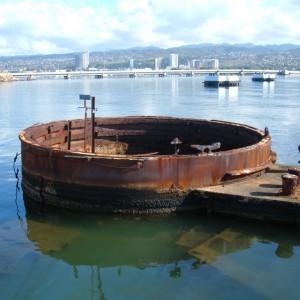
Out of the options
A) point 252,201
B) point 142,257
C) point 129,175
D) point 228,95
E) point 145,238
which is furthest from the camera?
point 228,95

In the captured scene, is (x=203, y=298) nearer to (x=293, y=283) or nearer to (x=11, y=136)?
(x=293, y=283)

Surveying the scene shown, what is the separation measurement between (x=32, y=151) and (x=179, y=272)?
5.26 metres

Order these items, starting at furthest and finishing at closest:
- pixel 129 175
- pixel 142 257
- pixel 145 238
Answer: pixel 129 175 → pixel 145 238 → pixel 142 257

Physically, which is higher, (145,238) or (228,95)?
(228,95)

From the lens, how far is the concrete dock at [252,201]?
9242mm

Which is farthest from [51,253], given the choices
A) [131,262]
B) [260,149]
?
[260,149]

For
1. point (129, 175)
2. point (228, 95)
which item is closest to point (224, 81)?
point (228, 95)

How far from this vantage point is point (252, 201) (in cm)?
943

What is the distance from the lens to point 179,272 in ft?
25.7

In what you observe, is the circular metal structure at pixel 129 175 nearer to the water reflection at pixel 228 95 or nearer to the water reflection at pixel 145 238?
the water reflection at pixel 145 238

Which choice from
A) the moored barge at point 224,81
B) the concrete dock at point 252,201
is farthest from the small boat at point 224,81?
the concrete dock at point 252,201

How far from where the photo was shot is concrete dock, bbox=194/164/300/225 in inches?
364

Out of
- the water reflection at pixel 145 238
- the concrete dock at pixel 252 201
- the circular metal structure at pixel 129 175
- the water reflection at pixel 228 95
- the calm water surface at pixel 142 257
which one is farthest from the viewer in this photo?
the water reflection at pixel 228 95

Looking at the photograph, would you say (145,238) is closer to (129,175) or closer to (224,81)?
(129,175)
